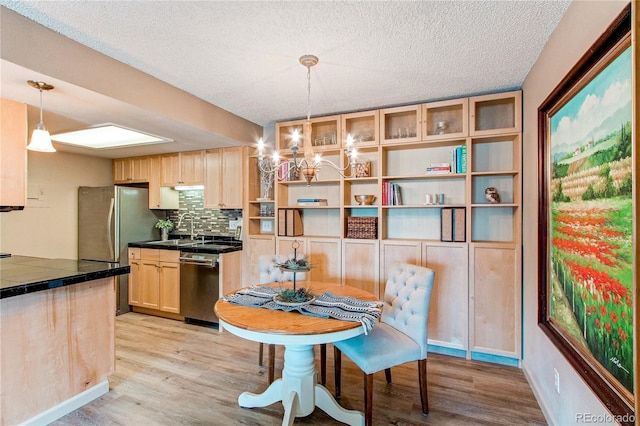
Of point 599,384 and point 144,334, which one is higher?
point 599,384

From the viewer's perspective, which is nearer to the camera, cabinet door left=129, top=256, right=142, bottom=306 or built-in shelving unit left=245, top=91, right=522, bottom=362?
built-in shelving unit left=245, top=91, right=522, bottom=362

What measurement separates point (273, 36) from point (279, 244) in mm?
2299

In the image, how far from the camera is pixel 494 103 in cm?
305

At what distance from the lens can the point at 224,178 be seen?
405cm

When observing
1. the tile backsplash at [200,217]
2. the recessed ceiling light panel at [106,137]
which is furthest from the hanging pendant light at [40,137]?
the tile backsplash at [200,217]

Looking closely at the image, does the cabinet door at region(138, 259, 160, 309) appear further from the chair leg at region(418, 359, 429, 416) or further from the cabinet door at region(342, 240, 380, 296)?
the chair leg at region(418, 359, 429, 416)

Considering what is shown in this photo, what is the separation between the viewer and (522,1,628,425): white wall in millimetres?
1428

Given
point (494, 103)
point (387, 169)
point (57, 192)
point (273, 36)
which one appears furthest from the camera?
point (57, 192)

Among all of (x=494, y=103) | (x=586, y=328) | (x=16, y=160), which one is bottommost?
(x=586, y=328)

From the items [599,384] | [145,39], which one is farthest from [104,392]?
[599,384]

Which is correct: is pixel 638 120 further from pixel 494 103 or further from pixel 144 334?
pixel 144 334

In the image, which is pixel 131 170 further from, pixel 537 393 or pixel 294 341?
pixel 537 393

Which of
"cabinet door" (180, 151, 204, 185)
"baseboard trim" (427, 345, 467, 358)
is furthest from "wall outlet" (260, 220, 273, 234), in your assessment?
"baseboard trim" (427, 345, 467, 358)
